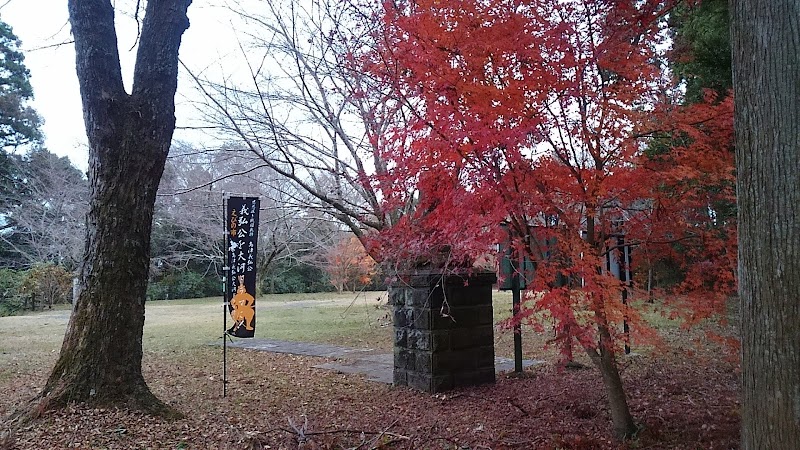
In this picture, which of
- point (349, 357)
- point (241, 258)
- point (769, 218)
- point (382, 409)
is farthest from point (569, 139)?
point (349, 357)

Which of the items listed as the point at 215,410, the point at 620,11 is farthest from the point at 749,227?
the point at 215,410

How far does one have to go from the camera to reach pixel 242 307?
22.3 ft

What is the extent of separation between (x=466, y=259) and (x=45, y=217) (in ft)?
76.3

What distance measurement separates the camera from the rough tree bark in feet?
17.0

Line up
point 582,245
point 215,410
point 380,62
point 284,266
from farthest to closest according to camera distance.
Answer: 1. point 284,266
2. point 380,62
3. point 215,410
4. point 582,245

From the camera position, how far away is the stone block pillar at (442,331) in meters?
6.45

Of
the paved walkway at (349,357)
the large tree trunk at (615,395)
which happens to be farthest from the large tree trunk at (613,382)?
the paved walkway at (349,357)

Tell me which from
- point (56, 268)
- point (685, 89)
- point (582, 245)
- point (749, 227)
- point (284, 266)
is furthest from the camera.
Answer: point (284, 266)

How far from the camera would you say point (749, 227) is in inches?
112

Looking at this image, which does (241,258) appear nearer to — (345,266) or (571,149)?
(571,149)

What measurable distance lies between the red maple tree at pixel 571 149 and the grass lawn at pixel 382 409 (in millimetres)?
783

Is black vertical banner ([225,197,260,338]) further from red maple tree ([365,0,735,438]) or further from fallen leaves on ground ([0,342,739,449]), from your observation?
red maple tree ([365,0,735,438])

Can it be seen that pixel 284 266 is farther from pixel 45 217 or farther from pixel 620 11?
pixel 620 11

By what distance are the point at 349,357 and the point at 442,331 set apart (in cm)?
326
